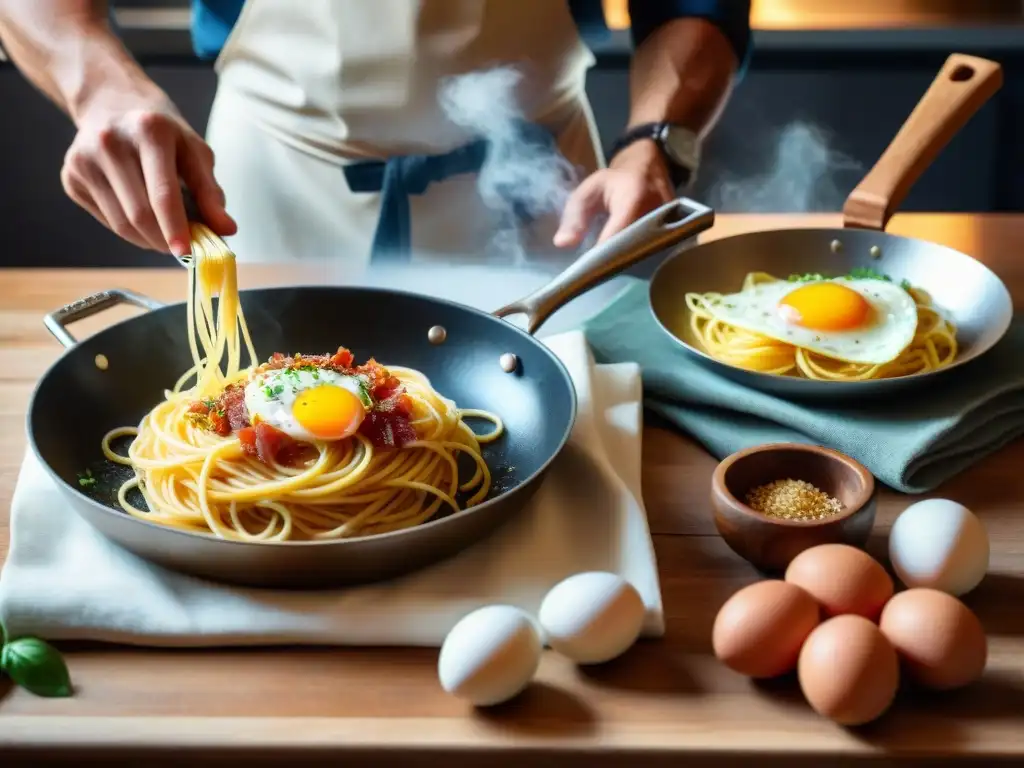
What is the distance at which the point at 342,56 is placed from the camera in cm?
265

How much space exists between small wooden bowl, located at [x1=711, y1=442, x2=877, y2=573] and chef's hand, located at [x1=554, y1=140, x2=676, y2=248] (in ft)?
2.60

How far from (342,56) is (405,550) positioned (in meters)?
1.59

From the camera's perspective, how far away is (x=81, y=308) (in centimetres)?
195

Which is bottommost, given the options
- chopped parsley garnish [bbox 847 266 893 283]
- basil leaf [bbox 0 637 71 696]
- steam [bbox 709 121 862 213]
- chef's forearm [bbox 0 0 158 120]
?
steam [bbox 709 121 862 213]

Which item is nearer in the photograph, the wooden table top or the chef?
the wooden table top

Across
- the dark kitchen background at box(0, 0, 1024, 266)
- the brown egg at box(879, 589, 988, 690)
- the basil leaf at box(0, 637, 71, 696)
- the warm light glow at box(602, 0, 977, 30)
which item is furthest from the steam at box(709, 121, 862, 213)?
the basil leaf at box(0, 637, 71, 696)

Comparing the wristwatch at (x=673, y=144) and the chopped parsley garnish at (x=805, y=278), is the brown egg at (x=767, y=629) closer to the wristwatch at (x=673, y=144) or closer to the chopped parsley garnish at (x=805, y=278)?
the chopped parsley garnish at (x=805, y=278)

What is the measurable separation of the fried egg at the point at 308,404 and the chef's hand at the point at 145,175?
1.03ft

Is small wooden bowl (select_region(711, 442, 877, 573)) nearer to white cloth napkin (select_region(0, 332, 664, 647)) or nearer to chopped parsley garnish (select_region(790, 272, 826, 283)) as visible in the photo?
white cloth napkin (select_region(0, 332, 664, 647))

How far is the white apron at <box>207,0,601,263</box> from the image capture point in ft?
8.70

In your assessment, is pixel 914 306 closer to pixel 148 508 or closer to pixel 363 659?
pixel 363 659

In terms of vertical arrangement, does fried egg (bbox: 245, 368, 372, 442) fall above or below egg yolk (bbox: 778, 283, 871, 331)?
above

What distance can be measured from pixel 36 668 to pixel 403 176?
1.66 meters

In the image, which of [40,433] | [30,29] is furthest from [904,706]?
[30,29]
